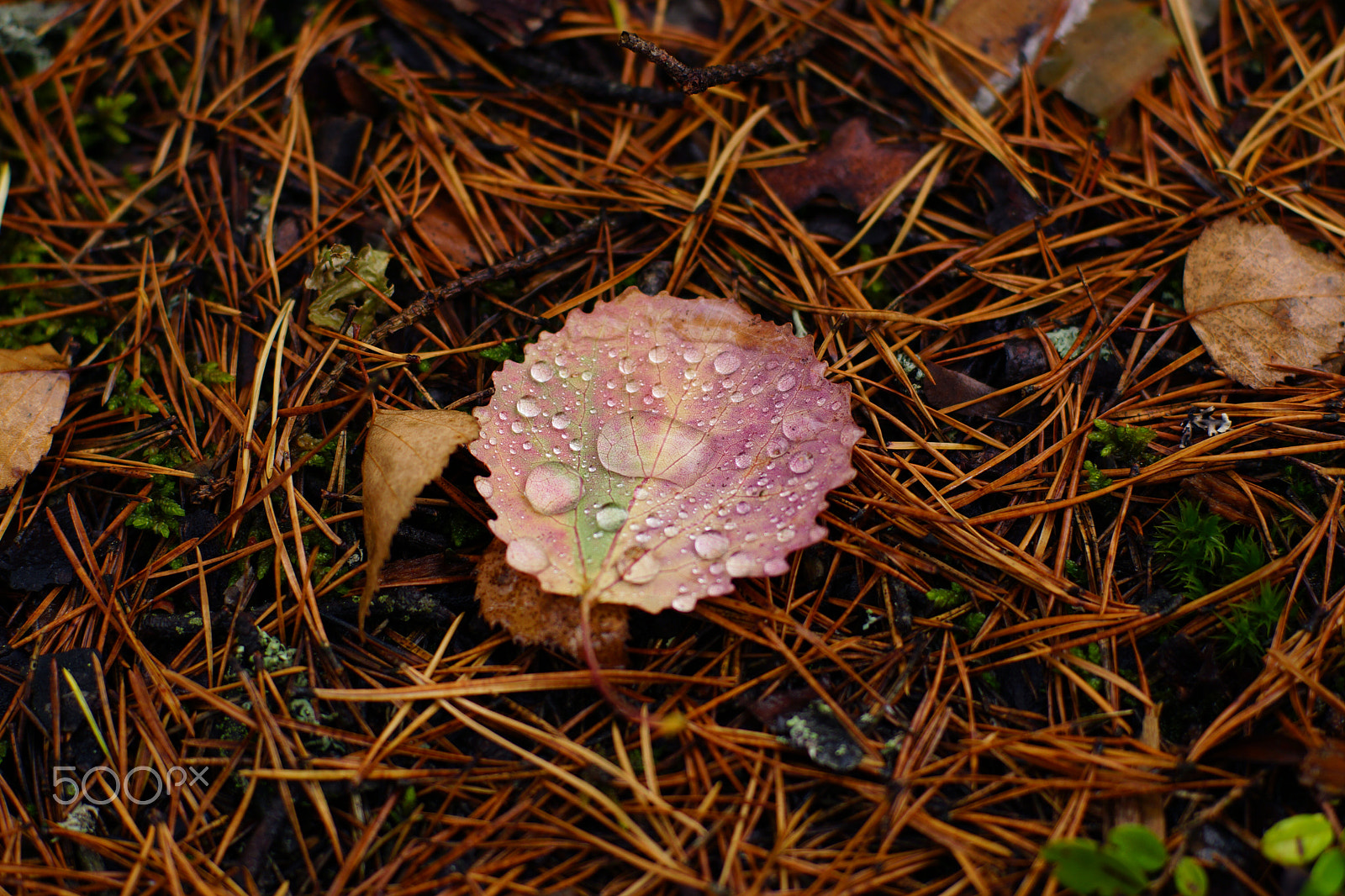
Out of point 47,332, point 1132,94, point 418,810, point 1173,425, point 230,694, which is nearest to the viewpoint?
point 418,810

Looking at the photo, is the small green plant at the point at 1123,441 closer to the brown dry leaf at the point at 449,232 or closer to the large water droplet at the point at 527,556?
the large water droplet at the point at 527,556

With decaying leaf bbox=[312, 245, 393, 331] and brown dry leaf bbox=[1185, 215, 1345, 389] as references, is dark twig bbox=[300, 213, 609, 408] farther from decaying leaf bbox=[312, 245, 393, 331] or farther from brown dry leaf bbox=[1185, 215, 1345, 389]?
brown dry leaf bbox=[1185, 215, 1345, 389]

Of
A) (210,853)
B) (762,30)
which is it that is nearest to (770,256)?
(762,30)

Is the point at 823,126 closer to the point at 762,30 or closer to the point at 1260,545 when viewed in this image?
the point at 762,30

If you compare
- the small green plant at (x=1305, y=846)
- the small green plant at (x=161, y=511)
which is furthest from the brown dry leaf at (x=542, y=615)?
the small green plant at (x=1305, y=846)

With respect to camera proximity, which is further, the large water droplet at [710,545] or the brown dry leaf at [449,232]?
the brown dry leaf at [449,232]
